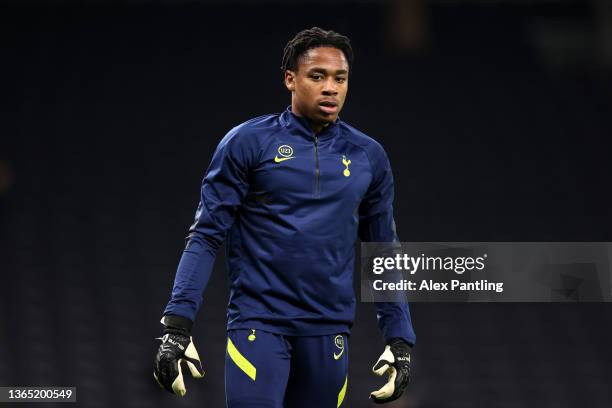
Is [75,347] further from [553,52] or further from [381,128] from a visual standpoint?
[553,52]

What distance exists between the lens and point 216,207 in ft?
10.8

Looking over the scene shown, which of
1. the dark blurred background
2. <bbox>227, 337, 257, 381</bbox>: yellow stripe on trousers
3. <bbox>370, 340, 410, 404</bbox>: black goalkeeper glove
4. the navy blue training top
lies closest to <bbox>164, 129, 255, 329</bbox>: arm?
the navy blue training top

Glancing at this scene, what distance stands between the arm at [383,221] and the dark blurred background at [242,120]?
4.82 m

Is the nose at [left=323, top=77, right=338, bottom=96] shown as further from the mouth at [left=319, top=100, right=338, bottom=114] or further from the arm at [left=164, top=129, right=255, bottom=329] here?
the arm at [left=164, top=129, right=255, bottom=329]

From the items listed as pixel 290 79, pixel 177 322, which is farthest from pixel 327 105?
pixel 177 322

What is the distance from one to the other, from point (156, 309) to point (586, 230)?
156 inches

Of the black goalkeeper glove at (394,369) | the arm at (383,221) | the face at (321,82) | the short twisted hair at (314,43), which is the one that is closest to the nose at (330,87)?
the face at (321,82)

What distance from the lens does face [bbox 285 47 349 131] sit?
134 inches

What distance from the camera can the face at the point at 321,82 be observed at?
11.2ft

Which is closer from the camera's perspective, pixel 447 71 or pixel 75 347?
pixel 75 347

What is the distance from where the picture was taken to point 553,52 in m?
12.4

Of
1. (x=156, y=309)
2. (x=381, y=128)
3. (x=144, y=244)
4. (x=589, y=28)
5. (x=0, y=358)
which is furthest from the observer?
(x=589, y=28)

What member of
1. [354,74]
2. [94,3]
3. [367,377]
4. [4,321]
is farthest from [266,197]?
[94,3]

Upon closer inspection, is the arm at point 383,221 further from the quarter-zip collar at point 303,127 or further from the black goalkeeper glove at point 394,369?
the quarter-zip collar at point 303,127
